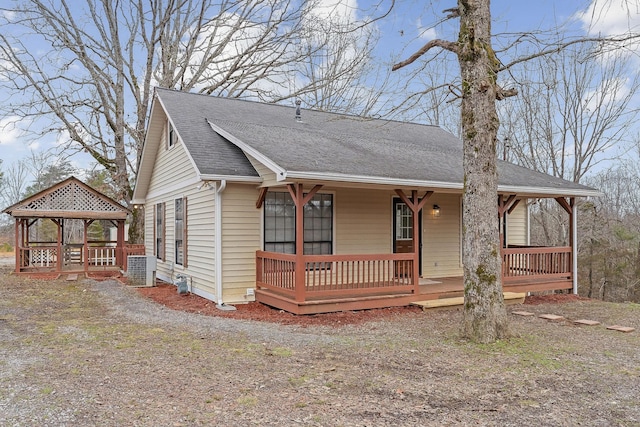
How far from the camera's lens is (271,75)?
21422mm

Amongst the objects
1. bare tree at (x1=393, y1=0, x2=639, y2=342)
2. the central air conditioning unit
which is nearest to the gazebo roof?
the central air conditioning unit

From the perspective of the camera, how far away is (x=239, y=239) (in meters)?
9.38

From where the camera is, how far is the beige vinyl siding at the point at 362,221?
10.2 meters

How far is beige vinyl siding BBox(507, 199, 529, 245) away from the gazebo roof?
11646mm

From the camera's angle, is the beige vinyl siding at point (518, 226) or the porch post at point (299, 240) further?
the beige vinyl siding at point (518, 226)

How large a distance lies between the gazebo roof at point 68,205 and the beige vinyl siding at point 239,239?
739cm

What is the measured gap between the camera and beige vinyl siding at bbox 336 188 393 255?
1019cm

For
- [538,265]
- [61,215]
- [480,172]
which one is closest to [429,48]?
[480,172]

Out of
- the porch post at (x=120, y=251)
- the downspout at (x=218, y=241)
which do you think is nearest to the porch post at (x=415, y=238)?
the downspout at (x=218, y=241)

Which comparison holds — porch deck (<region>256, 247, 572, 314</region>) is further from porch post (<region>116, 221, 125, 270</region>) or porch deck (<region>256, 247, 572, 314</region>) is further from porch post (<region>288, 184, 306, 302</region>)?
porch post (<region>116, 221, 125, 270</region>)

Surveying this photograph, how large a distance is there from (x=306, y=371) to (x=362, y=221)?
19.0 ft

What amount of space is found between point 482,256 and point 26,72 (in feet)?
64.6

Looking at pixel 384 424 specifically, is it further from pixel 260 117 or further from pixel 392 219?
pixel 260 117

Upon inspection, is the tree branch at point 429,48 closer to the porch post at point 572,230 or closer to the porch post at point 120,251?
the porch post at point 572,230
